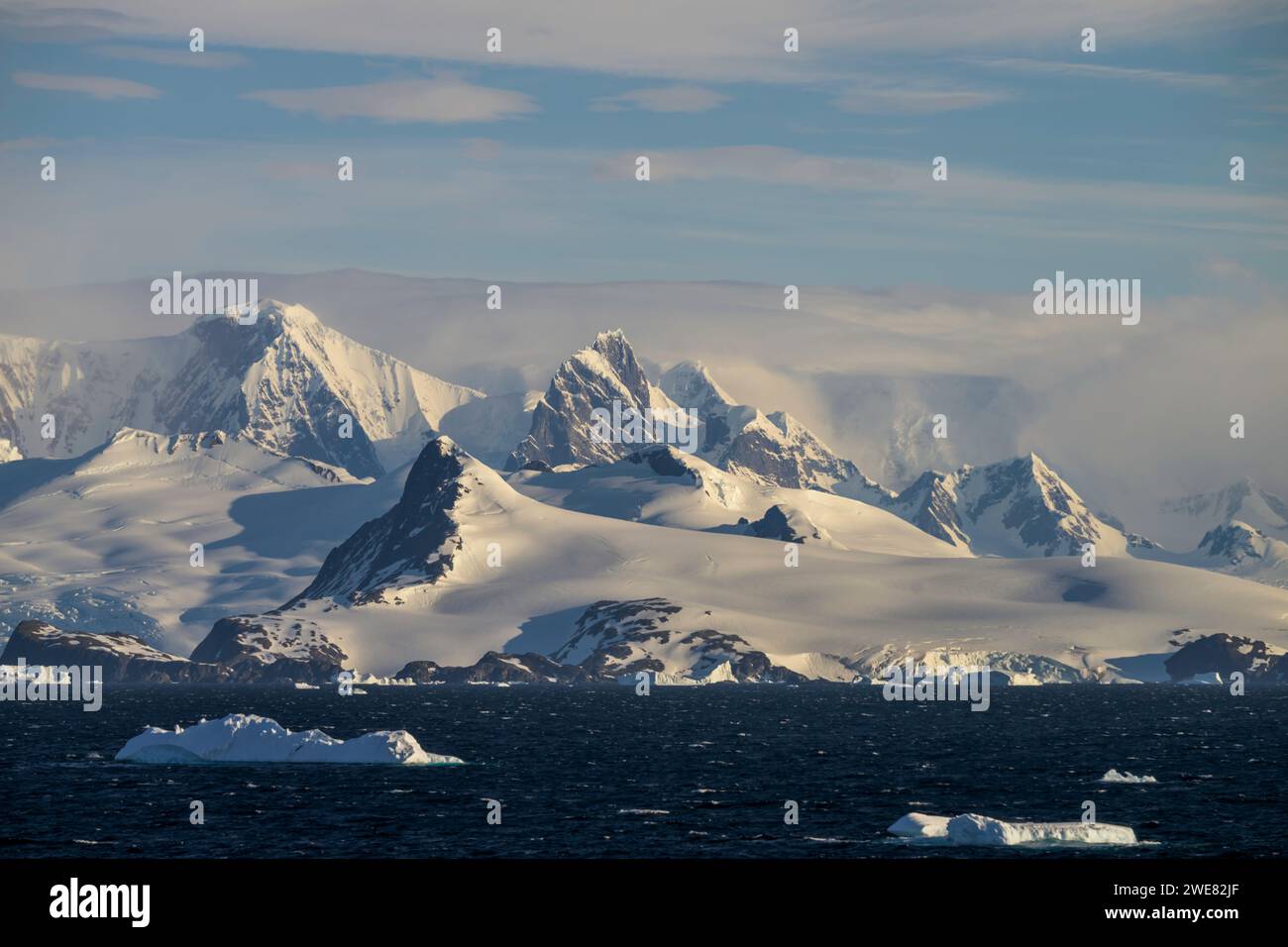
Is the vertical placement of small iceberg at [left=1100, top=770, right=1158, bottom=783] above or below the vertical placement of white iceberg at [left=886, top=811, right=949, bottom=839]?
below

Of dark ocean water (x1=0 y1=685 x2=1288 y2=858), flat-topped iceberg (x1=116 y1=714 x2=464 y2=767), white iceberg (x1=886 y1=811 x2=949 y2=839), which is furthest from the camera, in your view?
flat-topped iceberg (x1=116 y1=714 x2=464 y2=767)

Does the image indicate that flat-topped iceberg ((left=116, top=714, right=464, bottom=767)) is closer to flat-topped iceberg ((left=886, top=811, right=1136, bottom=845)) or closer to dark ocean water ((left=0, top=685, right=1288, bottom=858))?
dark ocean water ((left=0, top=685, right=1288, bottom=858))

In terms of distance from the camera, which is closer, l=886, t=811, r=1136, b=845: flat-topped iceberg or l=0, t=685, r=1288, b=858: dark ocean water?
l=886, t=811, r=1136, b=845: flat-topped iceberg

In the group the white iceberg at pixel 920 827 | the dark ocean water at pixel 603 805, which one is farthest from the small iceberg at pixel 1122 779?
the white iceberg at pixel 920 827

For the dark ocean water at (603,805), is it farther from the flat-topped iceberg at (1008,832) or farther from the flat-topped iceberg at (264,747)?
the flat-topped iceberg at (264,747)

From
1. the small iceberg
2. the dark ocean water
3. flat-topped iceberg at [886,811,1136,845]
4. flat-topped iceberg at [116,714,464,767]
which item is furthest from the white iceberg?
flat-topped iceberg at [116,714,464,767]

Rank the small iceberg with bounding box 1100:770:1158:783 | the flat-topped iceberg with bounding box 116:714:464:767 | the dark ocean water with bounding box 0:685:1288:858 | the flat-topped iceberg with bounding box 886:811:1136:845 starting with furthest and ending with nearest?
the flat-topped iceberg with bounding box 116:714:464:767 → the small iceberg with bounding box 1100:770:1158:783 → the dark ocean water with bounding box 0:685:1288:858 → the flat-topped iceberg with bounding box 886:811:1136:845

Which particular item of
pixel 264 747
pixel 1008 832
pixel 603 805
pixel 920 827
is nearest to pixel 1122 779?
pixel 603 805
